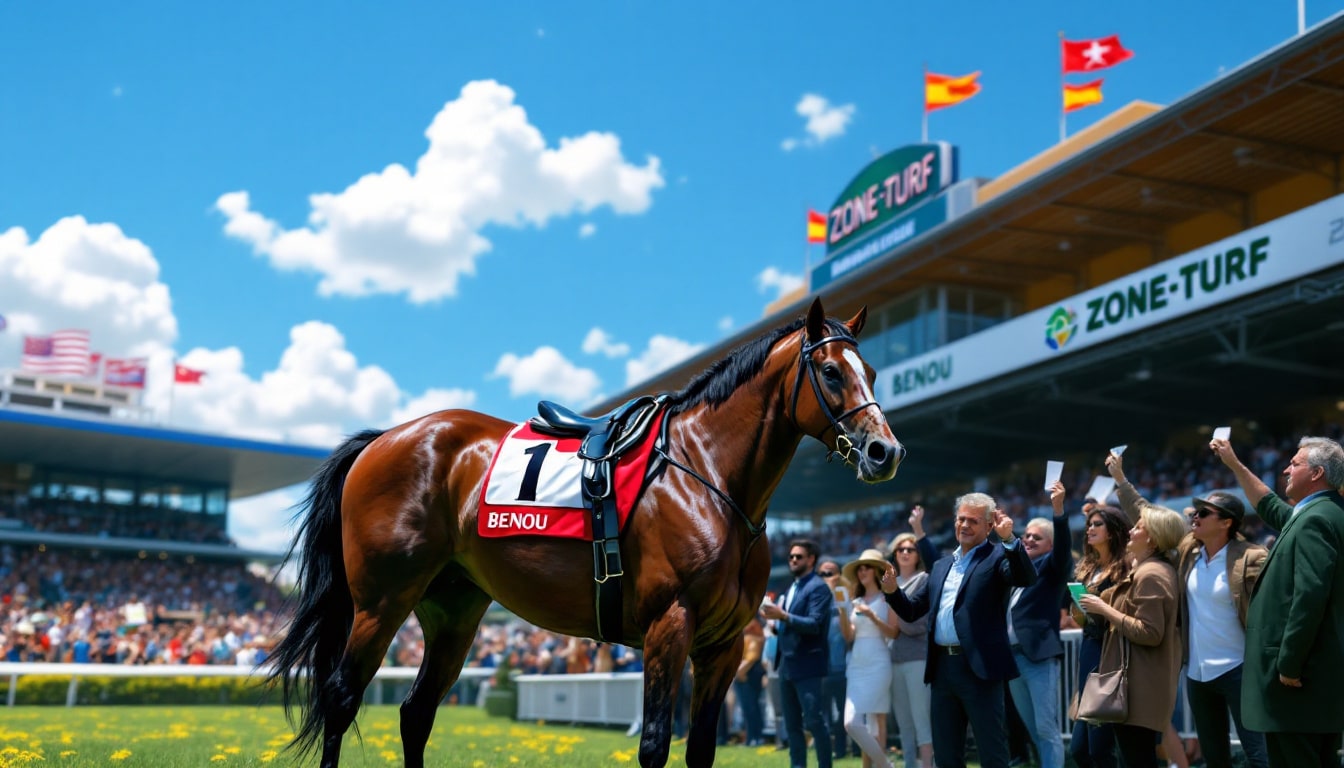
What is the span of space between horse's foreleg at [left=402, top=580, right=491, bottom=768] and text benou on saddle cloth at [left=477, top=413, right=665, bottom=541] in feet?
2.33

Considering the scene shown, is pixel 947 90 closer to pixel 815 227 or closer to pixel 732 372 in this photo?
pixel 815 227

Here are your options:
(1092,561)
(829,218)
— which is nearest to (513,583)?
(1092,561)

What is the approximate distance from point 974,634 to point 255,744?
7.78m

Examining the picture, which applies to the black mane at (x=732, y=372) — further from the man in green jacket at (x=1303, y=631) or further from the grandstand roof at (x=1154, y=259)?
the grandstand roof at (x=1154, y=259)

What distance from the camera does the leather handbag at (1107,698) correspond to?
17.2ft

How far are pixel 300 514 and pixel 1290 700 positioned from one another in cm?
484

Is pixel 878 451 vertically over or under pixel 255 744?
over

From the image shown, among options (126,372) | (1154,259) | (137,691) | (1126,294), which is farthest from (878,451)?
(126,372)

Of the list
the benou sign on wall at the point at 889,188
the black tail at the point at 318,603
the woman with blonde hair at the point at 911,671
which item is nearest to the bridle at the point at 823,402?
the black tail at the point at 318,603

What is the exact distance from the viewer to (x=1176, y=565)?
231 inches

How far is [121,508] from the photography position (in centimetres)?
4397

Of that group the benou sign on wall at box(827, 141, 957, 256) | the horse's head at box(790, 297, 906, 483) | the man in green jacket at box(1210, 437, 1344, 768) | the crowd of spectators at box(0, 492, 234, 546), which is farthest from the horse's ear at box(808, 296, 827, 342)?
the crowd of spectators at box(0, 492, 234, 546)

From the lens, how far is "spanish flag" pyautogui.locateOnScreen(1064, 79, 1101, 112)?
28703 millimetres

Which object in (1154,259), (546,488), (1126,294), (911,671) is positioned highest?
(1154,259)
